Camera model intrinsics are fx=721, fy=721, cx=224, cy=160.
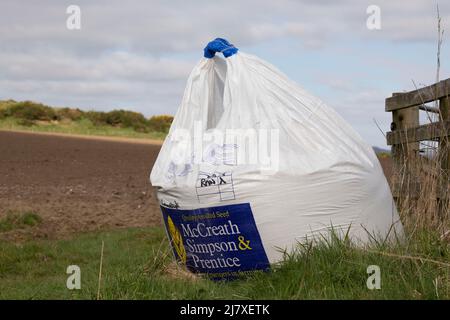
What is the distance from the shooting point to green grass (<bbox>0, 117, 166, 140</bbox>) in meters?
31.0

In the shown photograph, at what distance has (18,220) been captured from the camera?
820cm

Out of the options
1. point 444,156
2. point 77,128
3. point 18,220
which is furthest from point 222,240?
point 77,128

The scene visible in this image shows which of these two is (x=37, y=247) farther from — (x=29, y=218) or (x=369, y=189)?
(x=369, y=189)

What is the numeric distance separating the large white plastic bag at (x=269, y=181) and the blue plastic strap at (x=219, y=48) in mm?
70

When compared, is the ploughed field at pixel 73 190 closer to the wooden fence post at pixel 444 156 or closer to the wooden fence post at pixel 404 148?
the wooden fence post at pixel 404 148

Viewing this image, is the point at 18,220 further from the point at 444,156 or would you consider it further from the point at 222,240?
the point at 444,156

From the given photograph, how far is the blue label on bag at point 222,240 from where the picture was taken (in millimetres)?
4285

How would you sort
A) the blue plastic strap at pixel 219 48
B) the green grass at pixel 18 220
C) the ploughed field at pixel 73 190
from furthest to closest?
the ploughed field at pixel 73 190, the green grass at pixel 18 220, the blue plastic strap at pixel 219 48

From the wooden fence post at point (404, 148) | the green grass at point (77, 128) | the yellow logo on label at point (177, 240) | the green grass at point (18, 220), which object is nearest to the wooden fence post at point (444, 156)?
the wooden fence post at point (404, 148)

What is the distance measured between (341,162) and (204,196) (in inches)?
33.9

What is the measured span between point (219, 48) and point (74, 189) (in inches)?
266

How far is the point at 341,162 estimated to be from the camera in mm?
4406

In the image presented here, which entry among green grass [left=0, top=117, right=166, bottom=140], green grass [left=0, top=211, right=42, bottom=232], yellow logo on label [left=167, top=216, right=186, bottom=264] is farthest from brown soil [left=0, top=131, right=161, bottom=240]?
green grass [left=0, top=117, right=166, bottom=140]
